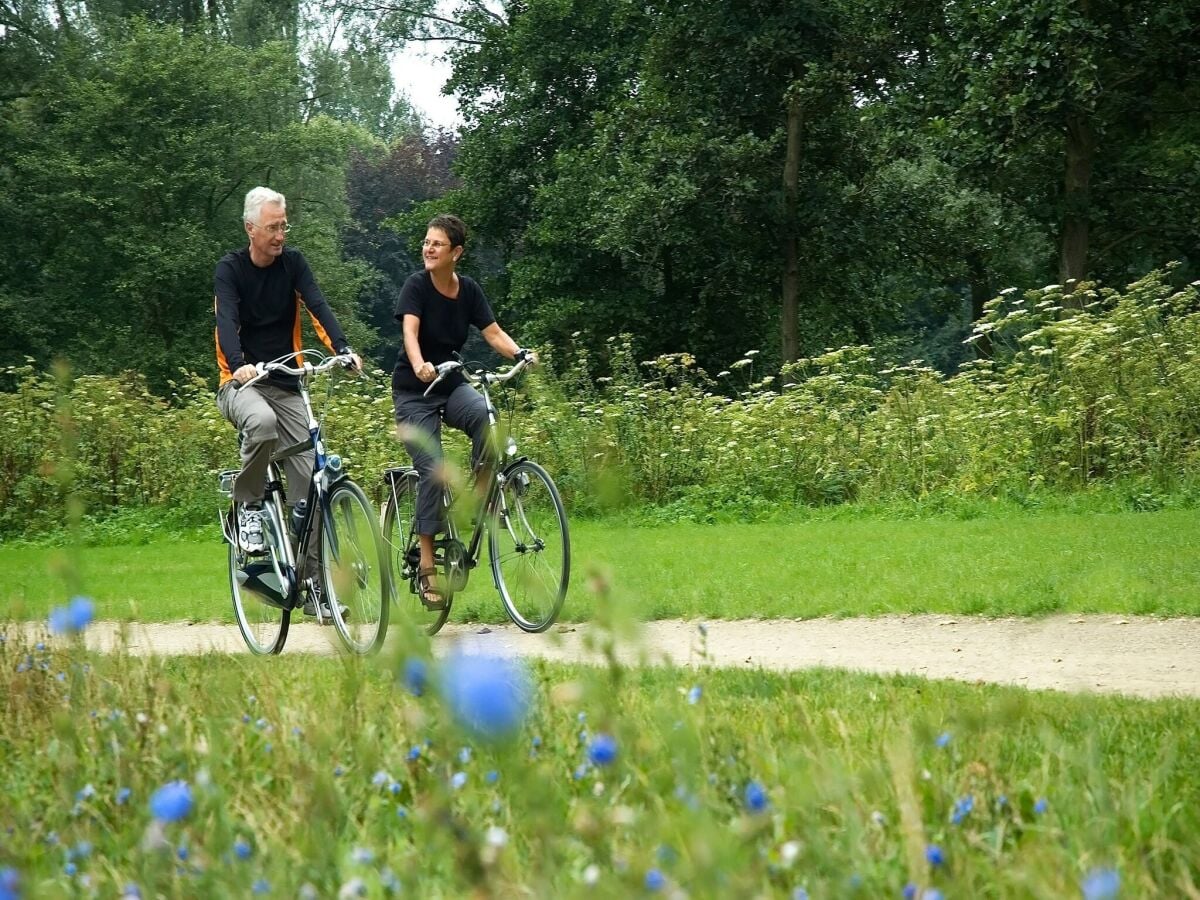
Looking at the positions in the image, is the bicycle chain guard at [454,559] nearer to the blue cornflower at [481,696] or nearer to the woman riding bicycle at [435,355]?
the woman riding bicycle at [435,355]

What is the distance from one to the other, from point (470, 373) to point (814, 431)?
6.87 m

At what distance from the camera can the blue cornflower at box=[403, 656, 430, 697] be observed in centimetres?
182

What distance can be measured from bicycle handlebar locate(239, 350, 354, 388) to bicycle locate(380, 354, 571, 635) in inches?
22.4

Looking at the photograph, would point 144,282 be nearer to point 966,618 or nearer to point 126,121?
point 126,121

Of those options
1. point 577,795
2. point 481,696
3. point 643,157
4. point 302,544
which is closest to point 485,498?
point 302,544

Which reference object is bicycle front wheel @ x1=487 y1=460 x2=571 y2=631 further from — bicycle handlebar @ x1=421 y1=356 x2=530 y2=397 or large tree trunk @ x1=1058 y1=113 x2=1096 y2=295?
large tree trunk @ x1=1058 y1=113 x2=1096 y2=295

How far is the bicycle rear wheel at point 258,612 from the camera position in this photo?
25.2ft

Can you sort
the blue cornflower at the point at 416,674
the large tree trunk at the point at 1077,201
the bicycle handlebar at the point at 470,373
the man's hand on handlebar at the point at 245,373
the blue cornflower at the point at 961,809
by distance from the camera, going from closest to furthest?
the blue cornflower at the point at 416,674
the blue cornflower at the point at 961,809
the man's hand on handlebar at the point at 245,373
the bicycle handlebar at the point at 470,373
the large tree trunk at the point at 1077,201

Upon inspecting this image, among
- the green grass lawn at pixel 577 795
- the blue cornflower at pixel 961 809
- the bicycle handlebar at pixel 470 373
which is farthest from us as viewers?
the bicycle handlebar at pixel 470 373

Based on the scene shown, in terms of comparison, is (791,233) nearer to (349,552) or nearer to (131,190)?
(131,190)

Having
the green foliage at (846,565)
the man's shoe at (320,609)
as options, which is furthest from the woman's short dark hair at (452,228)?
the man's shoe at (320,609)

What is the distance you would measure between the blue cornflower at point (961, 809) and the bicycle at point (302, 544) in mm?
4140

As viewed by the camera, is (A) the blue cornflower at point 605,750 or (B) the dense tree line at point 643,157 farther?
(B) the dense tree line at point 643,157

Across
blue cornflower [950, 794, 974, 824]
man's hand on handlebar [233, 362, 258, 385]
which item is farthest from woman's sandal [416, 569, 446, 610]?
blue cornflower [950, 794, 974, 824]
